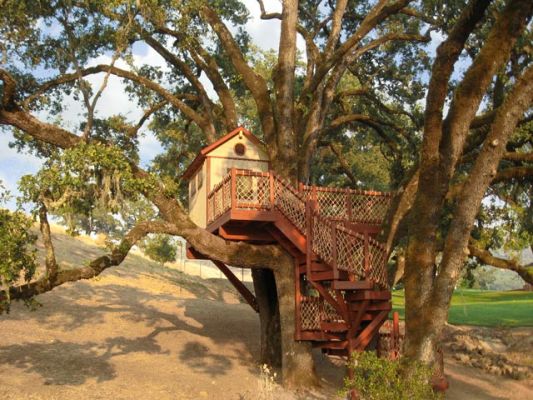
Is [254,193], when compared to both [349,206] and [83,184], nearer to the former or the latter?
[349,206]

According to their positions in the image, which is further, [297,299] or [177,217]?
[297,299]

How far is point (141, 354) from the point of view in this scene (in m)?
23.3

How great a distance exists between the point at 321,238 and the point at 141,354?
30.0ft

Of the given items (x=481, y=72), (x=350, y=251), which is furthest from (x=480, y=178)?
(x=350, y=251)

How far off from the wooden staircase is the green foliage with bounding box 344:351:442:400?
537cm

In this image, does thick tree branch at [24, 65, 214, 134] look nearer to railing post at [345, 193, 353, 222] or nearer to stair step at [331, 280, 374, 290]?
railing post at [345, 193, 353, 222]

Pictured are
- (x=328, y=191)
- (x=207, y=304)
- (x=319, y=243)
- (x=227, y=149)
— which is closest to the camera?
(x=319, y=243)

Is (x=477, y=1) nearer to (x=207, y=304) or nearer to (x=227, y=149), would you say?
(x=227, y=149)

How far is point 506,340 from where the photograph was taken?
29234 millimetres

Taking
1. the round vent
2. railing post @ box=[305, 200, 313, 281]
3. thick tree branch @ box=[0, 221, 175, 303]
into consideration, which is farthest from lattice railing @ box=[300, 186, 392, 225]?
thick tree branch @ box=[0, 221, 175, 303]

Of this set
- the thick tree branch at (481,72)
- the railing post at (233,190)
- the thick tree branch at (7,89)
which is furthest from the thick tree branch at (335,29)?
the thick tree branch at (7,89)

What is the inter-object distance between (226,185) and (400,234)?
559 cm

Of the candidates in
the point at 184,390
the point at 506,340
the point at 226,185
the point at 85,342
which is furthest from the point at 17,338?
the point at 506,340

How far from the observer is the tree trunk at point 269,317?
23047 mm
